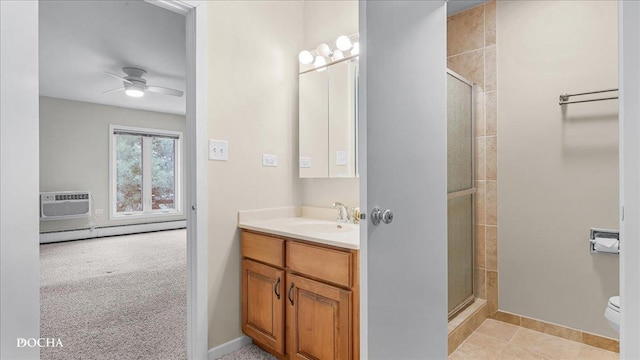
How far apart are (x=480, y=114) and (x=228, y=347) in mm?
2466

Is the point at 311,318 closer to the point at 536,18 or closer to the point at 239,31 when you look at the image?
the point at 239,31

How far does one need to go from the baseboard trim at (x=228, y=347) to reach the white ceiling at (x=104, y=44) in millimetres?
2593

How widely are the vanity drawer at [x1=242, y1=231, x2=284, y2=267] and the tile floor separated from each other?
123cm

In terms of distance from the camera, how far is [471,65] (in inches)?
102

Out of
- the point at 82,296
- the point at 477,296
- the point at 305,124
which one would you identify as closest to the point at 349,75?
the point at 305,124

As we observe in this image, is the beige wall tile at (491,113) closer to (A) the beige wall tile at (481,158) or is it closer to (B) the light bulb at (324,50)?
(A) the beige wall tile at (481,158)

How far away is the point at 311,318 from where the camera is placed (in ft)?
5.38

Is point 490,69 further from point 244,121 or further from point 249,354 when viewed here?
point 249,354

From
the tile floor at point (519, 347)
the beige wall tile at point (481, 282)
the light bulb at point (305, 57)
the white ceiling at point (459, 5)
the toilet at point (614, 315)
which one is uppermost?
the white ceiling at point (459, 5)

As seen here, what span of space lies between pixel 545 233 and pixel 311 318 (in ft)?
5.83

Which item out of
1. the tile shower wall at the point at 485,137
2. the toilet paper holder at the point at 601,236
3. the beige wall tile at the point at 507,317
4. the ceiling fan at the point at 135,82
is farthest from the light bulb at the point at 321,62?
the ceiling fan at the point at 135,82

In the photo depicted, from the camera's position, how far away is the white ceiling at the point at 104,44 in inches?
106

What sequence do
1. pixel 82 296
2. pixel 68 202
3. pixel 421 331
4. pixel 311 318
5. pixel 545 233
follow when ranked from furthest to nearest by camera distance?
pixel 68 202, pixel 82 296, pixel 545 233, pixel 311 318, pixel 421 331

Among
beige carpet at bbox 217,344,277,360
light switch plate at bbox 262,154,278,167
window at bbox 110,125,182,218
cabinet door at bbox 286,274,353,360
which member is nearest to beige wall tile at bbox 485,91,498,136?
light switch plate at bbox 262,154,278,167
